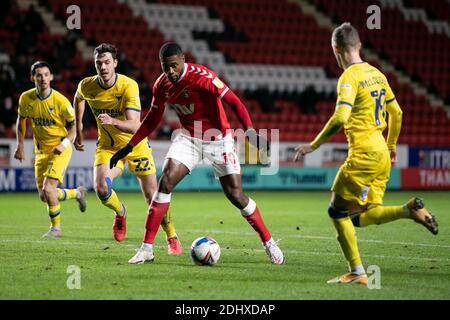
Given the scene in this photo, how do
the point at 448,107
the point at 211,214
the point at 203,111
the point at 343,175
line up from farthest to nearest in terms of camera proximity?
the point at 448,107 < the point at 211,214 < the point at 203,111 < the point at 343,175

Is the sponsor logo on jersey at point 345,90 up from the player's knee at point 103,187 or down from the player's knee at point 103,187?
up

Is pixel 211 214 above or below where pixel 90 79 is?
below

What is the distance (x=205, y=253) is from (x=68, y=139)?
12.8ft

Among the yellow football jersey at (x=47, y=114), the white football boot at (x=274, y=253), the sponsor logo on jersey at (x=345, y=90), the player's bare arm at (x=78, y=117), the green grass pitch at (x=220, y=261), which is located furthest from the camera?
the yellow football jersey at (x=47, y=114)

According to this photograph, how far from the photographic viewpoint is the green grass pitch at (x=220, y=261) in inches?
251

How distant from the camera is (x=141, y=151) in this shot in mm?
9898

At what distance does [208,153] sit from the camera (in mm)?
8289

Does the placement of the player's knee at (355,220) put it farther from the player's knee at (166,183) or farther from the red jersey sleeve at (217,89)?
the player's knee at (166,183)

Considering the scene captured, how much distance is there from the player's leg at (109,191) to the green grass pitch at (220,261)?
0.19m

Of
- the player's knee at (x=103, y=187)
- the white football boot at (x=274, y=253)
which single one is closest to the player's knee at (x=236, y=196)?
the white football boot at (x=274, y=253)
